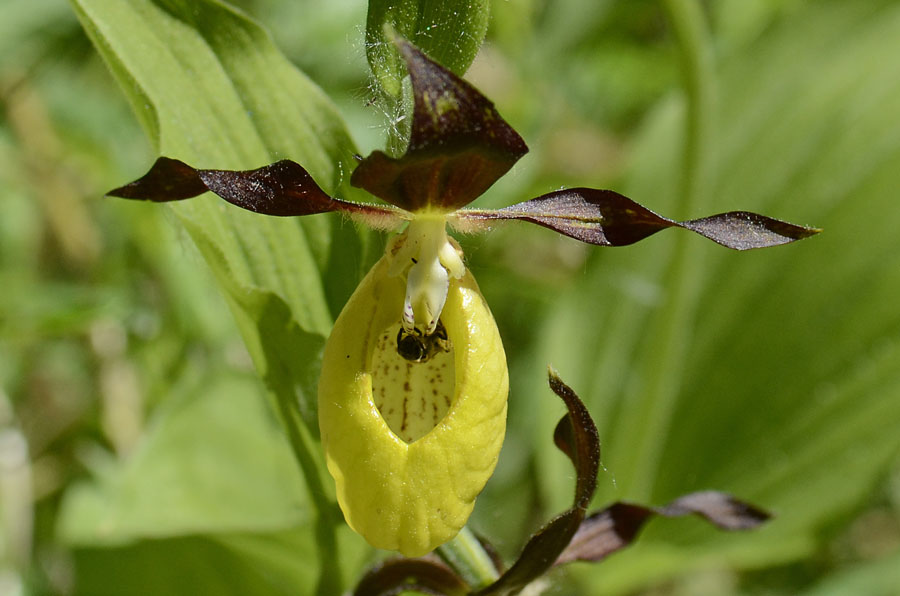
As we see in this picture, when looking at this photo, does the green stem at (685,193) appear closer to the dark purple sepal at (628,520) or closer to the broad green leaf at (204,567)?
the dark purple sepal at (628,520)

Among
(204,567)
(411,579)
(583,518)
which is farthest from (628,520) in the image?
(204,567)

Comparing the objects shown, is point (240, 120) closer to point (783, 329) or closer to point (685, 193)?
point (685, 193)

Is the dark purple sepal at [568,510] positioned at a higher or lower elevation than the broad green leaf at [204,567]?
higher

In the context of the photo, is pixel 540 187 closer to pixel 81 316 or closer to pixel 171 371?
pixel 171 371

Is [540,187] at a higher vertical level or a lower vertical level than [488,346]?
higher

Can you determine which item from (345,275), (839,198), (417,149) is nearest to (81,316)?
(345,275)

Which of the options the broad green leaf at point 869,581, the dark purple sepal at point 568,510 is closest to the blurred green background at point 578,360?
the broad green leaf at point 869,581

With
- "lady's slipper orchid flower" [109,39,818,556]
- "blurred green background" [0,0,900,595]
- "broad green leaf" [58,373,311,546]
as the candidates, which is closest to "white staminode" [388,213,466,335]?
"lady's slipper orchid flower" [109,39,818,556]
